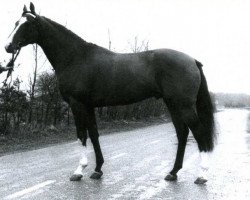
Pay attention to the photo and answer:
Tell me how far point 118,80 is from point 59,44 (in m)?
1.15

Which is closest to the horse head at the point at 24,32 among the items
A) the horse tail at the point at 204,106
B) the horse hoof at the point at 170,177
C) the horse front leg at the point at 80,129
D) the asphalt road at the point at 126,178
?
the horse front leg at the point at 80,129

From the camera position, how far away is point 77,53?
23.7 ft

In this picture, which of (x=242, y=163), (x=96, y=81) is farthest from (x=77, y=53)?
(x=242, y=163)

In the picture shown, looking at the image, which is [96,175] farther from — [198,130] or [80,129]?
[198,130]

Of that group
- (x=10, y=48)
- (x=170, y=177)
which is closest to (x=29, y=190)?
(x=170, y=177)

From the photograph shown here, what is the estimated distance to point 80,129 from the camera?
7.18m

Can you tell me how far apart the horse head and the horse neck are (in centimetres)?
12

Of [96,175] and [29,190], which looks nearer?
[29,190]

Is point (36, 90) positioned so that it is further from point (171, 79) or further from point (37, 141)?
point (171, 79)

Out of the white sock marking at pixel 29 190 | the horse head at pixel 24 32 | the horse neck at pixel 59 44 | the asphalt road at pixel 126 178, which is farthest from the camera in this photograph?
the horse neck at pixel 59 44

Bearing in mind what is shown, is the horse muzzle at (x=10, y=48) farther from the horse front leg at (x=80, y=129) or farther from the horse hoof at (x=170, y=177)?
the horse hoof at (x=170, y=177)

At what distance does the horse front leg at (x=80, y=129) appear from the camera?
692cm

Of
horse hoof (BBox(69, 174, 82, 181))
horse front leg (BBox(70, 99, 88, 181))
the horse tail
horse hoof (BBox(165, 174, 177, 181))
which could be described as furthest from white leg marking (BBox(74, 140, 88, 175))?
the horse tail

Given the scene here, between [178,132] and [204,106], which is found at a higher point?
[204,106]
